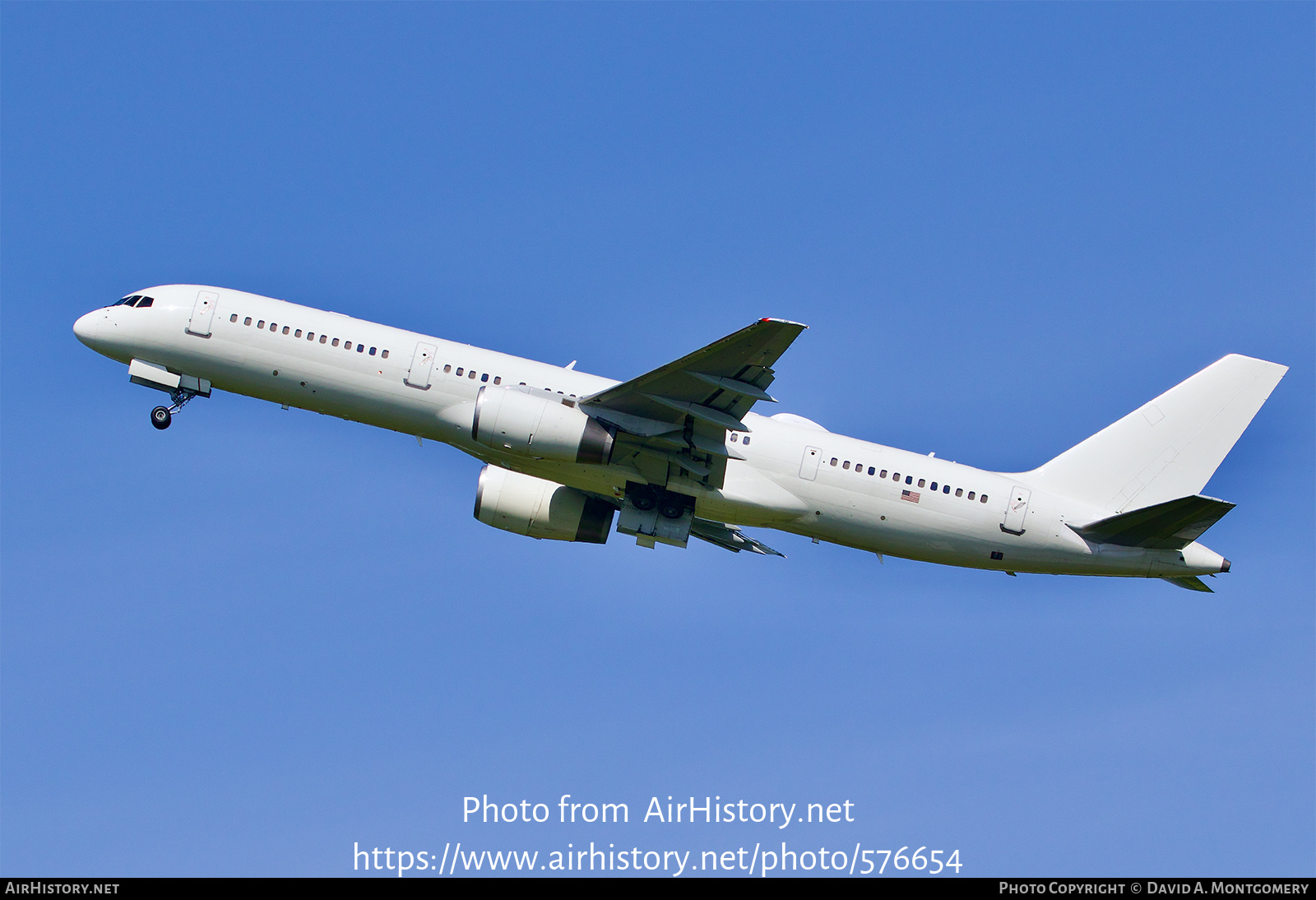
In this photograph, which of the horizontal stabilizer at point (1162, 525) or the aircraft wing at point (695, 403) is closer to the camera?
the aircraft wing at point (695, 403)

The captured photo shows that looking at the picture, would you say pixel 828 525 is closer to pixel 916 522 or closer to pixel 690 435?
pixel 916 522

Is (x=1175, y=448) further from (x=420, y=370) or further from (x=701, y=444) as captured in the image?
(x=420, y=370)

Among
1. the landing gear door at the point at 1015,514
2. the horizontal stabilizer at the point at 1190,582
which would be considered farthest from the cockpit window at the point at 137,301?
the horizontal stabilizer at the point at 1190,582

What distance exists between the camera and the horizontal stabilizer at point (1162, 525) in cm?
3077

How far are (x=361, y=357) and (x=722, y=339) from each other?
10.8 meters

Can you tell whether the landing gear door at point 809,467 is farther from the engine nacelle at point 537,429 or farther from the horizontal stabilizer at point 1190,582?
the horizontal stabilizer at point 1190,582

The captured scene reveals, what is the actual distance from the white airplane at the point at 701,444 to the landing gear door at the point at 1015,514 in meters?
0.05

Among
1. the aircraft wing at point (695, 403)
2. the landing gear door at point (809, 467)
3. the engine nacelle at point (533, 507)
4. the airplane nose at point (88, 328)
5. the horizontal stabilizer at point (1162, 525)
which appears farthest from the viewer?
the engine nacelle at point (533, 507)

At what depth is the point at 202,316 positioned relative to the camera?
33.9 metres

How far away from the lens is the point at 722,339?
95.2ft
